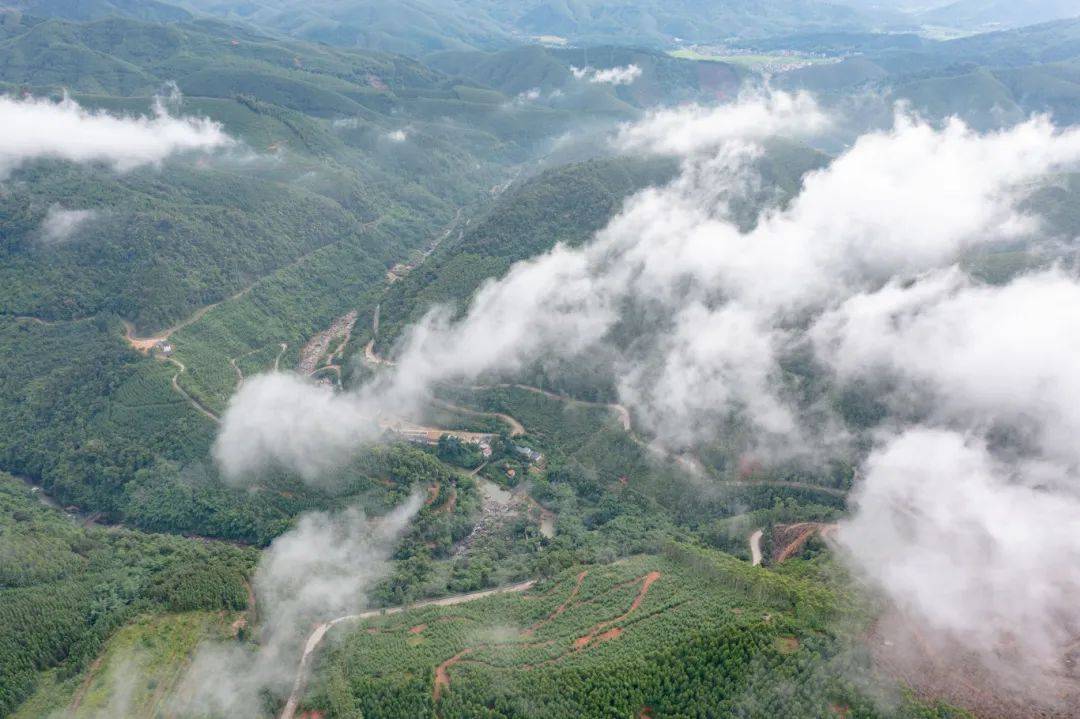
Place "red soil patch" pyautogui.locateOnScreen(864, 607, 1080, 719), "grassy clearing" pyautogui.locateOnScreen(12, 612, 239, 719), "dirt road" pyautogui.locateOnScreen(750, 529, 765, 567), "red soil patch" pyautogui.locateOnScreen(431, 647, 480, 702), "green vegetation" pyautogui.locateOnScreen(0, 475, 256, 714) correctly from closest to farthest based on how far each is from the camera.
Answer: "red soil patch" pyautogui.locateOnScreen(864, 607, 1080, 719) → "red soil patch" pyautogui.locateOnScreen(431, 647, 480, 702) → "grassy clearing" pyautogui.locateOnScreen(12, 612, 239, 719) → "green vegetation" pyautogui.locateOnScreen(0, 475, 256, 714) → "dirt road" pyautogui.locateOnScreen(750, 529, 765, 567)

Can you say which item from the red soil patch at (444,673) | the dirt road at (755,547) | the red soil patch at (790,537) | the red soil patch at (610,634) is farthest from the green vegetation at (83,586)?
the red soil patch at (790,537)

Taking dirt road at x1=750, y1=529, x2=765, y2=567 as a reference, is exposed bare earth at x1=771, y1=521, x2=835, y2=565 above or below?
above

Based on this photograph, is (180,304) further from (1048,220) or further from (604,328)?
(1048,220)

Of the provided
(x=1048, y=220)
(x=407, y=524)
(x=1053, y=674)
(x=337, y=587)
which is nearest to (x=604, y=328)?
(x=407, y=524)

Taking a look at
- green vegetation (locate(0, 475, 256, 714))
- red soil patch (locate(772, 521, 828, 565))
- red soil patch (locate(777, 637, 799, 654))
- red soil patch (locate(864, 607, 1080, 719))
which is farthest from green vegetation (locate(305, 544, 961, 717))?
green vegetation (locate(0, 475, 256, 714))

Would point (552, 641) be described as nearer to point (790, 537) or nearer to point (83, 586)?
point (790, 537)

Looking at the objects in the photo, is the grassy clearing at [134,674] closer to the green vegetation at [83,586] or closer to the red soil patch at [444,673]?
the green vegetation at [83,586]

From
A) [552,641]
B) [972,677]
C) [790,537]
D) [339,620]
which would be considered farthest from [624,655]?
[339,620]

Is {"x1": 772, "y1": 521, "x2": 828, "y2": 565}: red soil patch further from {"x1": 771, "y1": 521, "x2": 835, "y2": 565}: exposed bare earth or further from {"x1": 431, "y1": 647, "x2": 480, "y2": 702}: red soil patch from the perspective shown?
{"x1": 431, "y1": 647, "x2": 480, "y2": 702}: red soil patch
